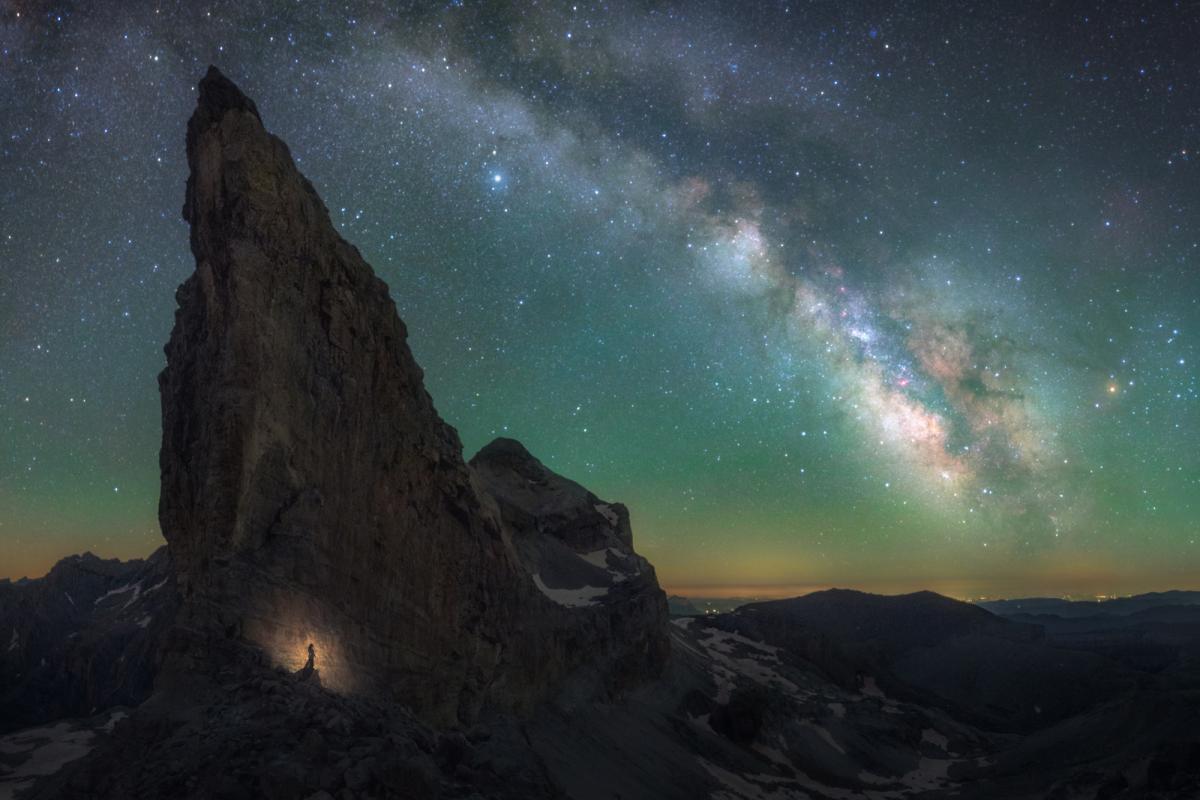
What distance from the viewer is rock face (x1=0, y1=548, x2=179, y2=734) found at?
275 ft

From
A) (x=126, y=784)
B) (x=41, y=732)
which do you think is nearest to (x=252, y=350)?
(x=126, y=784)

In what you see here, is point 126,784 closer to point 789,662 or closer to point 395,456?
point 395,456

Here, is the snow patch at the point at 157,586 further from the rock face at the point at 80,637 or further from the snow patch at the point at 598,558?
the snow patch at the point at 598,558

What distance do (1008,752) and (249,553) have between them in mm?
87214

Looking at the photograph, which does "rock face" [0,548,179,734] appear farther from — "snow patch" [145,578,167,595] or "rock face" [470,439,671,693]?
"rock face" [470,439,671,693]

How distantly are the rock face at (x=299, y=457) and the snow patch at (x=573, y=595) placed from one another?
62.8ft

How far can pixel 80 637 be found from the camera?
321 feet

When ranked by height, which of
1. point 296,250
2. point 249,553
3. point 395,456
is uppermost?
point 296,250

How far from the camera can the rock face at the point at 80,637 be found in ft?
275

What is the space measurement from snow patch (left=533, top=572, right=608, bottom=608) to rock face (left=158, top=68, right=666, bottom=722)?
19143 mm

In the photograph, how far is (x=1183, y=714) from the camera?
208ft

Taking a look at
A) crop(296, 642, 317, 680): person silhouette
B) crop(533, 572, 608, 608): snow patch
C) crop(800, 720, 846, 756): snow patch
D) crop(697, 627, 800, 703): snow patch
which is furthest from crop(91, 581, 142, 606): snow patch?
crop(296, 642, 317, 680): person silhouette

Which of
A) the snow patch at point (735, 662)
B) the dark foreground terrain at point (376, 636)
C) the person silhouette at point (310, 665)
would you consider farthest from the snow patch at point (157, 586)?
the person silhouette at point (310, 665)

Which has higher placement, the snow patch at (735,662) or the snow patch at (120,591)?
the snow patch at (120,591)
